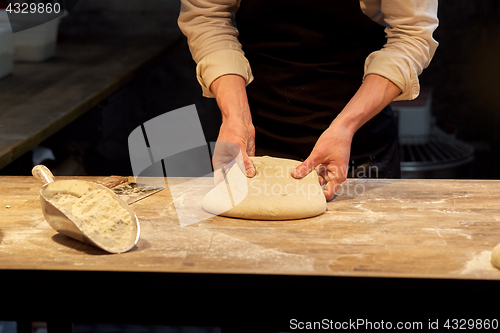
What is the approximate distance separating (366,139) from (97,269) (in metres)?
0.97

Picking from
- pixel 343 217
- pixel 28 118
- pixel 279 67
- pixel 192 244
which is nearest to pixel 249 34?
pixel 279 67

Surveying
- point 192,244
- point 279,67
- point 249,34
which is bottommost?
point 192,244

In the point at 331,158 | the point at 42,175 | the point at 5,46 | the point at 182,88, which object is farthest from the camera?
the point at 182,88

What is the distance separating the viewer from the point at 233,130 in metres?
1.25

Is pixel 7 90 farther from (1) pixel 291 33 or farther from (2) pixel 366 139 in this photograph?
(2) pixel 366 139

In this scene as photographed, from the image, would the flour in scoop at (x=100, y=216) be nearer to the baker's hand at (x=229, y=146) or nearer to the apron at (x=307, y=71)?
the baker's hand at (x=229, y=146)

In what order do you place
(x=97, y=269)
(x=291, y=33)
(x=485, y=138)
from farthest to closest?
(x=485, y=138) → (x=291, y=33) → (x=97, y=269)

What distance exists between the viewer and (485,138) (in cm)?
282

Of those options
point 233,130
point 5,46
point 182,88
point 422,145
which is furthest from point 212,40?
point 182,88

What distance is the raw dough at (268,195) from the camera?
110 cm

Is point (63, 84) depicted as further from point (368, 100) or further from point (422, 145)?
point (422, 145)

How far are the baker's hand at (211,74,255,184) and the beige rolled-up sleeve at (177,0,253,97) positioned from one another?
3 cm

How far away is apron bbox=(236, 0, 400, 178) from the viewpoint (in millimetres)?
1428

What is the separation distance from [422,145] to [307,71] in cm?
128
